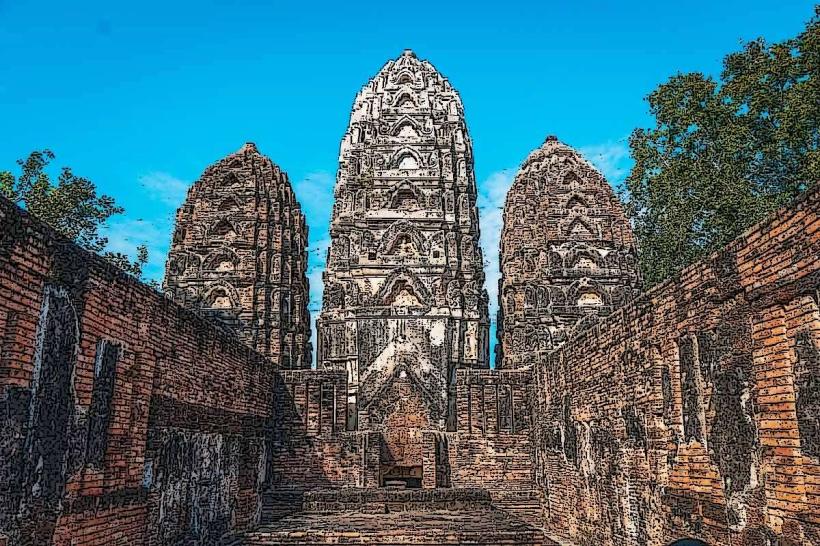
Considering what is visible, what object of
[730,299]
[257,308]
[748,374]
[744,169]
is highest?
[744,169]

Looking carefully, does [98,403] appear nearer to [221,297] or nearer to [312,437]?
[312,437]

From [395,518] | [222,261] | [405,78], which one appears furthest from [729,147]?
[405,78]

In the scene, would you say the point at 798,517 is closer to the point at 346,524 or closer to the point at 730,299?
the point at 730,299

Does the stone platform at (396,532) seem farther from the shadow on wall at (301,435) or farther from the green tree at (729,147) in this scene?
the green tree at (729,147)

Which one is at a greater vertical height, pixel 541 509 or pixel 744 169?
pixel 744 169

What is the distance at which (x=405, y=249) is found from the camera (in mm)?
32500

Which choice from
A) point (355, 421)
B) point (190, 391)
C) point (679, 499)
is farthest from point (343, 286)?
point (679, 499)

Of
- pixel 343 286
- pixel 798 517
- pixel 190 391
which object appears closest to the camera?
pixel 798 517

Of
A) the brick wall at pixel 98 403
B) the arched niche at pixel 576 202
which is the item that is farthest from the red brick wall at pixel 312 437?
the arched niche at pixel 576 202

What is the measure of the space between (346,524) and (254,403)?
2.79m

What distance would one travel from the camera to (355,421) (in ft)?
87.1

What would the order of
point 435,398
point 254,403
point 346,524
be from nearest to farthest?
point 346,524
point 254,403
point 435,398

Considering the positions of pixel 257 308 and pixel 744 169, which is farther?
pixel 257 308

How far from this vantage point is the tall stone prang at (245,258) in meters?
28.1
